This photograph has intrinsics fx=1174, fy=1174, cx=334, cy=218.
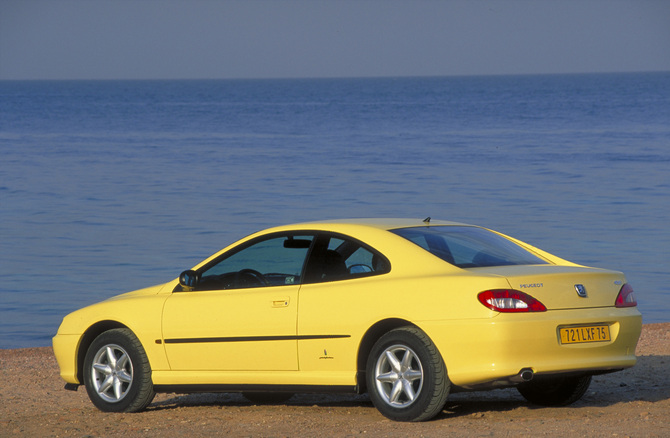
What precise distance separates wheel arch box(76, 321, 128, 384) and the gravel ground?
0.32 metres

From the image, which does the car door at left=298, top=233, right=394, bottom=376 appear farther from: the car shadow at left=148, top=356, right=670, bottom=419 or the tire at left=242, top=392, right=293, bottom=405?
the tire at left=242, top=392, right=293, bottom=405

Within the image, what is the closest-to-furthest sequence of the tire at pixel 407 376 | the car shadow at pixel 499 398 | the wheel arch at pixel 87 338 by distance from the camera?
the tire at pixel 407 376, the car shadow at pixel 499 398, the wheel arch at pixel 87 338

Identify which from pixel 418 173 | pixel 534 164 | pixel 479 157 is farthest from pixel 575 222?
pixel 479 157

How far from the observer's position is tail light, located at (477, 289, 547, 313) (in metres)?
6.93

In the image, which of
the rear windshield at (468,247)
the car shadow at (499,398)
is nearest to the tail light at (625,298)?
the rear windshield at (468,247)

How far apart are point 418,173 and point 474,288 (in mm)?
38155

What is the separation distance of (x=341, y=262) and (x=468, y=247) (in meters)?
0.85

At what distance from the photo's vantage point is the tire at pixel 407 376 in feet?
23.5

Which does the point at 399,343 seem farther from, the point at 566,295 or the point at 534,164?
the point at 534,164

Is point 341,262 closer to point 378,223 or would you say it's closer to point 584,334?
point 378,223

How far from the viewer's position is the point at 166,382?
8.31 m

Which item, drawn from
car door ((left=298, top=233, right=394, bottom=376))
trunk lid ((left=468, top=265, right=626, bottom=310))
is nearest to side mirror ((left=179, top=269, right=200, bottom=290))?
car door ((left=298, top=233, right=394, bottom=376))

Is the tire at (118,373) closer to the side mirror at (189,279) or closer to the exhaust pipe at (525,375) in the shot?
the side mirror at (189,279)

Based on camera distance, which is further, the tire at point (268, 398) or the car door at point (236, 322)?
the tire at point (268, 398)
